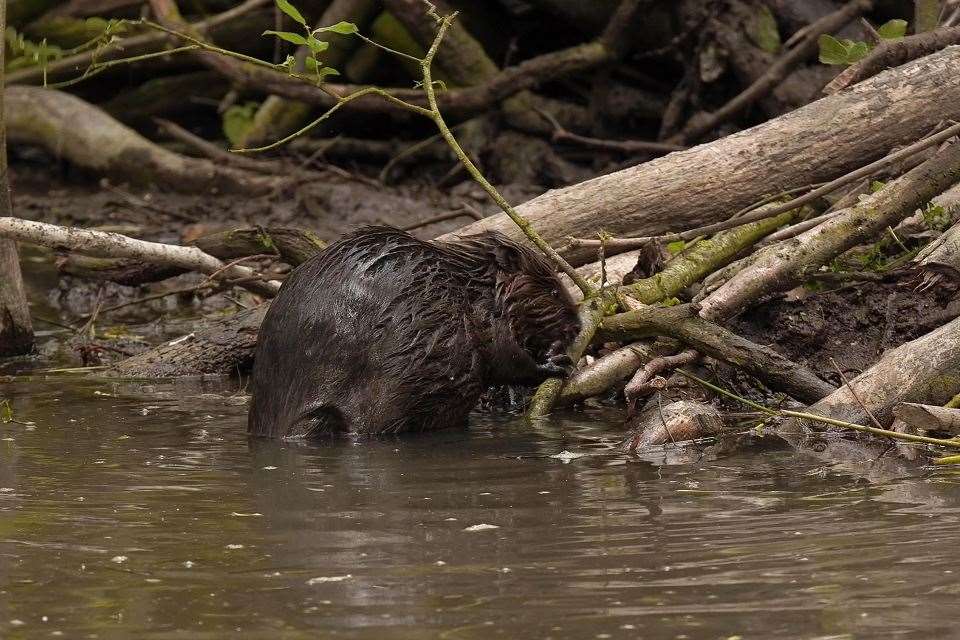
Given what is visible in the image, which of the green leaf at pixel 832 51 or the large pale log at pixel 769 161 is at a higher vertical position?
the green leaf at pixel 832 51

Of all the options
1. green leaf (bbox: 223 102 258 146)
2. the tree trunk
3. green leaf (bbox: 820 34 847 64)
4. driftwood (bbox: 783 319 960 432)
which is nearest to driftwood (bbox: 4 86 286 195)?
green leaf (bbox: 223 102 258 146)

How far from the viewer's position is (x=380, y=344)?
4836 millimetres

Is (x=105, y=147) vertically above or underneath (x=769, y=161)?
above

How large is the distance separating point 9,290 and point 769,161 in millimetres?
3367

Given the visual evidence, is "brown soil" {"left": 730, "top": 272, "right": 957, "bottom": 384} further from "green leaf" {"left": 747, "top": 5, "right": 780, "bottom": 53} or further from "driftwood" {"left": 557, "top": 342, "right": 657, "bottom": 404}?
"green leaf" {"left": 747, "top": 5, "right": 780, "bottom": 53}

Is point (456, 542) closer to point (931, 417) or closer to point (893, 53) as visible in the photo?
point (931, 417)

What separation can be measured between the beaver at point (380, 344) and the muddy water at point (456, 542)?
0.16m

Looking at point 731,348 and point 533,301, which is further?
point 533,301

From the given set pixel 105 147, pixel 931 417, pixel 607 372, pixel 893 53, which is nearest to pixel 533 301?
pixel 607 372

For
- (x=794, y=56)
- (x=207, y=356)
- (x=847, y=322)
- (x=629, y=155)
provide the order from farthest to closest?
1. (x=629, y=155)
2. (x=794, y=56)
3. (x=207, y=356)
4. (x=847, y=322)

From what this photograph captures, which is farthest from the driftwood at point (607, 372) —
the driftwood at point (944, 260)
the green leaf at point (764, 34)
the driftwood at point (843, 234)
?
the green leaf at point (764, 34)

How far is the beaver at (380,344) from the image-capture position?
15.6ft

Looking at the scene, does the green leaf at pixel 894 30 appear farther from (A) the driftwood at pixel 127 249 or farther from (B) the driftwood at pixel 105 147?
(B) the driftwood at pixel 105 147

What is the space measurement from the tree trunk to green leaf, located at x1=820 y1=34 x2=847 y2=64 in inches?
138
